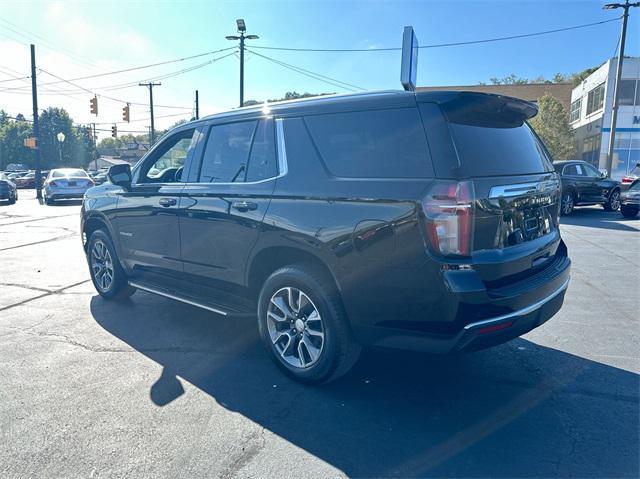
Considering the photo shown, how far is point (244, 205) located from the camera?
3799 mm

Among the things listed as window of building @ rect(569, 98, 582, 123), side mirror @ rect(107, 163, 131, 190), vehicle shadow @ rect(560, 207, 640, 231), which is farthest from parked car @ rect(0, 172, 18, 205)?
window of building @ rect(569, 98, 582, 123)

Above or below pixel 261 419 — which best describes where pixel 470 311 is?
above

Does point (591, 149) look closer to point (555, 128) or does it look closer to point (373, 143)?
point (555, 128)

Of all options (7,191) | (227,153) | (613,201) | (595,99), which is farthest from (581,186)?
(595,99)

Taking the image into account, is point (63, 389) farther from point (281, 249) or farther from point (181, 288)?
point (281, 249)

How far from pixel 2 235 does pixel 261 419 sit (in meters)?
10.7

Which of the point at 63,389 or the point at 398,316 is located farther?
the point at 63,389

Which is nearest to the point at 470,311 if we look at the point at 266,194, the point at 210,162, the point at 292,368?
the point at 292,368

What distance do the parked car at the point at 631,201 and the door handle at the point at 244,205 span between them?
47.0ft

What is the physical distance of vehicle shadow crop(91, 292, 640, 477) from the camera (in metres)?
2.67

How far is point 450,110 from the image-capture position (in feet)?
9.78

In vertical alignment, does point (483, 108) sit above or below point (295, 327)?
above

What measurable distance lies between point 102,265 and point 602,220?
1407 centimetres

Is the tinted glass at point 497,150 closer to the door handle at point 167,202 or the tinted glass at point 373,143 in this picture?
the tinted glass at point 373,143
